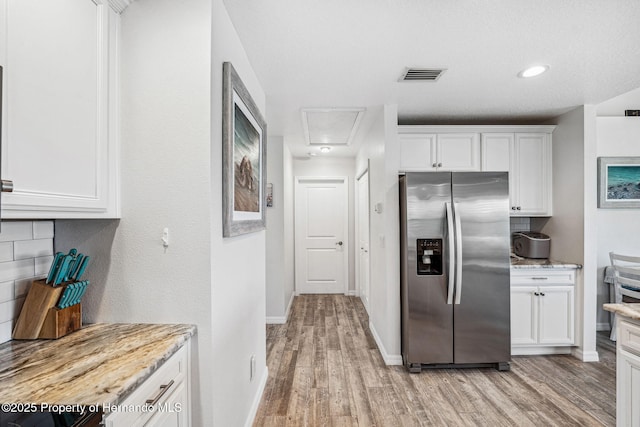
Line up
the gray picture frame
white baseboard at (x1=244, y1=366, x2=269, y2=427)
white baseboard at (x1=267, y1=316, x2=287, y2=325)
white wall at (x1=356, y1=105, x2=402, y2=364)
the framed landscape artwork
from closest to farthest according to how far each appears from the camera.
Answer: the gray picture frame, white baseboard at (x1=244, y1=366, x2=269, y2=427), white wall at (x1=356, y1=105, x2=402, y2=364), the framed landscape artwork, white baseboard at (x1=267, y1=316, x2=287, y2=325)

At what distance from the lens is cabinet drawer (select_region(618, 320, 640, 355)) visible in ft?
5.26

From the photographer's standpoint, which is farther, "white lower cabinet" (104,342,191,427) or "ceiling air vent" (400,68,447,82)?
"ceiling air vent" (400,68,447,82)

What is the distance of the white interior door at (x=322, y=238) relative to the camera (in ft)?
19.2

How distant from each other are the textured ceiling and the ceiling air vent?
0.06 meters

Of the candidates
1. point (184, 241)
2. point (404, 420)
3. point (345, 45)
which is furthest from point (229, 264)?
point (404, 420)

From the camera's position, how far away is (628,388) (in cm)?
165

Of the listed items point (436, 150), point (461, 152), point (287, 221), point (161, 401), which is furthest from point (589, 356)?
point (161, 401)

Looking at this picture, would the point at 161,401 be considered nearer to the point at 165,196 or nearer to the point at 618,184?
the point at 165,196

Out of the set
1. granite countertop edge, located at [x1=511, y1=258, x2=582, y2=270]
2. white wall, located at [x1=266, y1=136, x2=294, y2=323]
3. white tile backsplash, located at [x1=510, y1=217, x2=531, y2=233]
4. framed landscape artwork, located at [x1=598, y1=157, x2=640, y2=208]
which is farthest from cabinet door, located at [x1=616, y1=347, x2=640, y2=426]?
white wall, located at [x1=266, y1=136, x2=294, y2=323]

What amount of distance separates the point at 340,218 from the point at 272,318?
227cm

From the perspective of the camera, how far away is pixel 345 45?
2.04m

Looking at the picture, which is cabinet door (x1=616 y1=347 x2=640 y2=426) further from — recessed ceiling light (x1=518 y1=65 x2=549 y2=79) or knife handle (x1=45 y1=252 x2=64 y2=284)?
knife handle (x1=45 y1=252 x2=64 y2=284)

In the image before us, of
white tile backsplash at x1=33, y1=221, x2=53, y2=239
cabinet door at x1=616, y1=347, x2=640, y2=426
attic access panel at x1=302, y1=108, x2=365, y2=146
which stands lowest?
cabinet door at x1=616, y1=347, x2=640, y2=426

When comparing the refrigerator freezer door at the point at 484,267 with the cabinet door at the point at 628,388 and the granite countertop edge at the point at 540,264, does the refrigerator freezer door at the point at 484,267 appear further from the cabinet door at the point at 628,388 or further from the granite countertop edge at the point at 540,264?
the cabinet door at the point at 628,388
